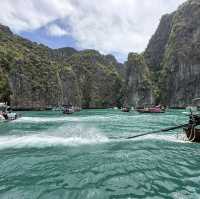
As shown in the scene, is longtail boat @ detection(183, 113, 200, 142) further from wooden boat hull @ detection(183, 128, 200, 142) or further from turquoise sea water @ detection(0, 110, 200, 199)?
turquoise sea water @ detection(0, 110, 200, 199)

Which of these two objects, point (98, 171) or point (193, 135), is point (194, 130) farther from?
point (98, 171)

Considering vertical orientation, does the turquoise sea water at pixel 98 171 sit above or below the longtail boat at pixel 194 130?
below

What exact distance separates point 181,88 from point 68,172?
193 meters

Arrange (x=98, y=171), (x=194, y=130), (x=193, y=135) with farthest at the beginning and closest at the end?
(x=193, y=135)
(x=194, y=130)
(x=98, y=171)

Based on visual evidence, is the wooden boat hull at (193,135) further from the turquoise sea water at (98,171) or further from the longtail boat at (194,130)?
the turquoise sea water at (98,171)

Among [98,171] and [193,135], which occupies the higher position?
[193,135]

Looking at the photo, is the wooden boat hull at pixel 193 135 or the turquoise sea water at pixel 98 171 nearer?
the turquoise sea water at pixel 98 171

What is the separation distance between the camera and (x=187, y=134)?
2556 centimetres

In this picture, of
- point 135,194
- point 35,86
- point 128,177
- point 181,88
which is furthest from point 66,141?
point 181,88

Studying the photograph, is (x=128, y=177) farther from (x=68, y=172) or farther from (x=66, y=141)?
(x=66, y=141)

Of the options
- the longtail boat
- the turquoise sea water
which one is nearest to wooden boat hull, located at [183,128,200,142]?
the longtail boat

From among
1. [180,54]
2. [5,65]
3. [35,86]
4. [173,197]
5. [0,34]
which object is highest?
[0,34]

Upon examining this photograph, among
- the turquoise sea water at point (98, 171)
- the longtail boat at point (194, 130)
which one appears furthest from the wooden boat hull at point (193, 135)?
the turquoise sea water at point (98, 171)

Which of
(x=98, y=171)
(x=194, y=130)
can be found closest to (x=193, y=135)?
(x=194, y=130)
